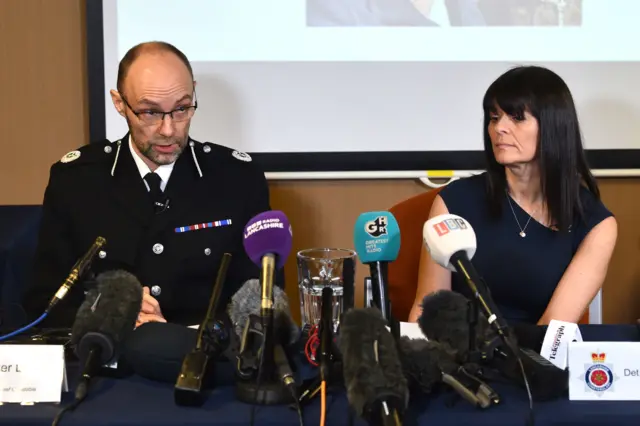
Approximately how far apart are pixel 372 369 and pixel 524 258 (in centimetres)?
98

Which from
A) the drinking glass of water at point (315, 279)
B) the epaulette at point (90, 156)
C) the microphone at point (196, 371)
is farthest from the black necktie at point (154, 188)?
the microphone at point (196, 371)

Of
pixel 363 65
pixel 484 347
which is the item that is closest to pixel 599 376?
pixel 484 347

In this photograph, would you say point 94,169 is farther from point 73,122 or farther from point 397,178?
point 397,178

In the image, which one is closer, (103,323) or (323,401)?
(323,401)

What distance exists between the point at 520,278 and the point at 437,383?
778 millimetres

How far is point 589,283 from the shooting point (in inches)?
67.2

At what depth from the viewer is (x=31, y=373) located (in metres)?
1.08

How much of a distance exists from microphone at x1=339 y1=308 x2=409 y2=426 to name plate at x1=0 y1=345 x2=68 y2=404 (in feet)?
1.44

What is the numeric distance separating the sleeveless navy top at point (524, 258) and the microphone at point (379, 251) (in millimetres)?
649

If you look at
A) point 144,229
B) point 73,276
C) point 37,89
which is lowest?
point 144,229

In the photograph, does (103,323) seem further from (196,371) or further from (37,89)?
(37,89)

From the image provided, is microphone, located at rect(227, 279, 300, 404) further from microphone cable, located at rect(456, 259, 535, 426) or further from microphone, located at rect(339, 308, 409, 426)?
microphone cable, located at rect(456, 259, 535, 426)

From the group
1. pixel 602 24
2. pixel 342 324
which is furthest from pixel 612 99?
pixel 342 324

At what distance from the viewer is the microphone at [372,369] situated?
3.00 ft
